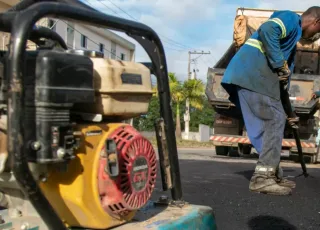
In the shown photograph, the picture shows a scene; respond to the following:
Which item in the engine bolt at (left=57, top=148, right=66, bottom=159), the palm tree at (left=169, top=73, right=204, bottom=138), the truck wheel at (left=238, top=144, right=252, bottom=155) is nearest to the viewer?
the engine bolt at (left=57, top=148, right=66, bottom=159)

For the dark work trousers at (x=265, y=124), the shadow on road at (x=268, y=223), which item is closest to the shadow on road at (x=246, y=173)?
the dark work trousers at (x=265, y=124)

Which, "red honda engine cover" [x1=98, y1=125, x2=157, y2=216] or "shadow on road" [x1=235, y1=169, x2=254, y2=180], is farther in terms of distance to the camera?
"shadow on road" [x1=235, y1=169, x2=254, y2=180]

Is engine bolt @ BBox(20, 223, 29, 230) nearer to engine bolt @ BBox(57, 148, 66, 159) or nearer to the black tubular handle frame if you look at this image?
the black tubular handle frame

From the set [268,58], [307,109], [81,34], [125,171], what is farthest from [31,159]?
[81,34]

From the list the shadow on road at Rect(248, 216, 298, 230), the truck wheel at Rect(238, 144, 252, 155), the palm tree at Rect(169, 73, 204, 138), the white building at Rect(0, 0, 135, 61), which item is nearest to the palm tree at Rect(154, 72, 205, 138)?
the palm tree at Rect(169, 73, 204, 138)

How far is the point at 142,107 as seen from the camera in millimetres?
2150

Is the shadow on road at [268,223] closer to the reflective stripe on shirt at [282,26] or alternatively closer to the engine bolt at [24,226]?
the reflective stripe on shirt at [282,26]

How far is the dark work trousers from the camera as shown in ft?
14.3

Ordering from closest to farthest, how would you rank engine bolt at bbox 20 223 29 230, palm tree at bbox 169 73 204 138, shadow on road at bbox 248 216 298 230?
1. engine bolt at bbox 20 223 29 230
2. shadow on road at bbox 248 216 298 230
3. palm tree at bbox 169 73 204 138

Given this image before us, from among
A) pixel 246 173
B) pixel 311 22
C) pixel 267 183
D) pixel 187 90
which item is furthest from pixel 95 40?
pixel 267 183

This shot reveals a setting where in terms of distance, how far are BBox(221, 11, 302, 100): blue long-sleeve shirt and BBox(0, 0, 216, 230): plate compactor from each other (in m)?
2.30

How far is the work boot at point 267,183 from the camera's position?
172 inches

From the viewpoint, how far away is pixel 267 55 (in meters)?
4.50

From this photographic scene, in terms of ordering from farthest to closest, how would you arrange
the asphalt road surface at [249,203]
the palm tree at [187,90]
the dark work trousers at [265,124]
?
the palm tree at [187,90] → the dark work trousers at [265,124] → the asphalt road surface at [249,203]
